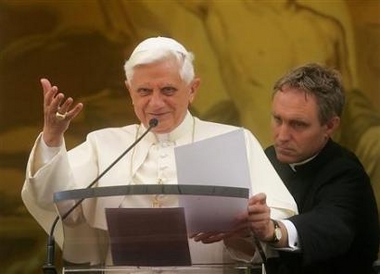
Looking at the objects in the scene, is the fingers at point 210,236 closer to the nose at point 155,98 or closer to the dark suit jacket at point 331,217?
the dark suit jacket at point 331,217

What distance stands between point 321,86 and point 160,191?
1011 mm

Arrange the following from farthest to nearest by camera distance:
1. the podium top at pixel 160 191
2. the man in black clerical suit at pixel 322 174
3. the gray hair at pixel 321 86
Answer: the gray hair at pixel 321 86
the man in black clerical suit at pixel 322 174
the podium top at pixel 160 191

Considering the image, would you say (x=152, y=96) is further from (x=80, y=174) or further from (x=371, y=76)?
(x=371, y=76)

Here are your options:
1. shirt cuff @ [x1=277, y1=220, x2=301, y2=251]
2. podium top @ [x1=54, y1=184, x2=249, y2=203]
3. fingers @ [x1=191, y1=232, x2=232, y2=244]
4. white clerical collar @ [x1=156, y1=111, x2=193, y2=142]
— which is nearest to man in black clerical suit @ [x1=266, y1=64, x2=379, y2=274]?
shirt cuff @ [x1=277, y1=220, x2=301, y2=251]

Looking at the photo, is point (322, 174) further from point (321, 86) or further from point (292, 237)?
point (292, 237)

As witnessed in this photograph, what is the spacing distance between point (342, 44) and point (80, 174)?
1792 millimetres

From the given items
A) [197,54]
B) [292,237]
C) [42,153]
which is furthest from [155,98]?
[197,54]

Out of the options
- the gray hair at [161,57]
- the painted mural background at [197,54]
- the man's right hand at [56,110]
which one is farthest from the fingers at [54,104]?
the painted mural background at [197,54]

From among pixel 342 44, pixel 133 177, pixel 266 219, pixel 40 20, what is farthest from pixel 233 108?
pixel 266 219

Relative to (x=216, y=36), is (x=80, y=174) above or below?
below

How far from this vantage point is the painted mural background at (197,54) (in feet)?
13.7

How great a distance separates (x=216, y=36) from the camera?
427cm

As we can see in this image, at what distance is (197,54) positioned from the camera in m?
4.23

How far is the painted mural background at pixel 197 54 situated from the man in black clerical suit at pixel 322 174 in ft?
3.22
